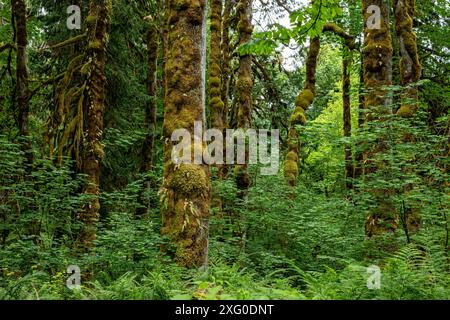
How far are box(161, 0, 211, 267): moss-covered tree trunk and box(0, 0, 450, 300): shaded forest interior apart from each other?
0.02 meters

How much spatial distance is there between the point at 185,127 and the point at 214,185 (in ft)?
13.9

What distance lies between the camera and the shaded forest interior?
456cm

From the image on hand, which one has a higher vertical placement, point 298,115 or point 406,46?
point 406,46

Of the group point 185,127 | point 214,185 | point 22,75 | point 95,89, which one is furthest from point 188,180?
point 22,75

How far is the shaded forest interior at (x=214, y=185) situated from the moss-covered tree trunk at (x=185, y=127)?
20 mm

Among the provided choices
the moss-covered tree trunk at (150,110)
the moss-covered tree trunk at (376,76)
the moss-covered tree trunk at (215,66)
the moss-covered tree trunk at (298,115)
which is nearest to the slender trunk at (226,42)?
the moss-covered tree trunk at (150,110)

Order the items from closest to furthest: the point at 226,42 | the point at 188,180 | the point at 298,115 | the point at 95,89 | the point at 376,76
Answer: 1. the point at 188,180
2. the point at 376,76
3. the point at 95,89
4. the point at 298,115
5. the point at 226,42

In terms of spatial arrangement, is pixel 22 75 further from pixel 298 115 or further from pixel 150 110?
pixel 298 115

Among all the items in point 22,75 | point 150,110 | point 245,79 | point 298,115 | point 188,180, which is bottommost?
point 188,180

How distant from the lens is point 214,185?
1005 cm

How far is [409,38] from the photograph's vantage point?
9.41 metres

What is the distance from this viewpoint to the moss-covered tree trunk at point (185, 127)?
5.72 metres
